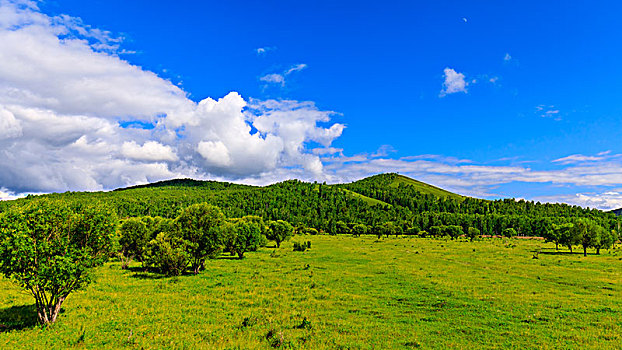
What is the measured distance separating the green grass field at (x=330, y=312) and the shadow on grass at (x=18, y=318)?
102 mm

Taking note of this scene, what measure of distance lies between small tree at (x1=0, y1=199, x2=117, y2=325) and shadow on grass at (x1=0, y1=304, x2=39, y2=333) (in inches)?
53.6

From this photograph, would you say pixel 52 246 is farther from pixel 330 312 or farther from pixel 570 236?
pixel 570 236

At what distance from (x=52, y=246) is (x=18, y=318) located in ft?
32.6

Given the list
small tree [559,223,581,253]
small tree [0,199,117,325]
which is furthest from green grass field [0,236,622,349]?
small tree [559,223,581,253]

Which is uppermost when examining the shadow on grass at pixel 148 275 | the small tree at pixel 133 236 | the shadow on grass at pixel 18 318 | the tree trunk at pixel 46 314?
the small tree at pixel 133 236

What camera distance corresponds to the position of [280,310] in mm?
31359

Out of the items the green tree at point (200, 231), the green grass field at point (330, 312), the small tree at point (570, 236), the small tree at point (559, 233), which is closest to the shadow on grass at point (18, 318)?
the green grass field at point (330, 312)

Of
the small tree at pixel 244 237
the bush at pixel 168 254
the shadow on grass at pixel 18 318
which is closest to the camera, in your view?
the shadow on grass at pixel 18 318

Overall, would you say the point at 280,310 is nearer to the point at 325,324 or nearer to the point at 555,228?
the point at 325,324

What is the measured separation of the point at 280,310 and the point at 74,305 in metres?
23.0

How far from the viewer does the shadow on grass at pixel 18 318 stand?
25.1m

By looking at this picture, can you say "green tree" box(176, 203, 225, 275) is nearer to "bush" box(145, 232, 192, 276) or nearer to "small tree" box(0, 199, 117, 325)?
"bush" box(145, 232, 192, 276)

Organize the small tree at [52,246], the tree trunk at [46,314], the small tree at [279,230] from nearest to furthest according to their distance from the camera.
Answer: the small tree at [52,246], the tree trunk at [46,314], the small tree at [279,230]

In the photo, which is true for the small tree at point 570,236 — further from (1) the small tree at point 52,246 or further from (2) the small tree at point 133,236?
(2) the small tree at point 133,236
